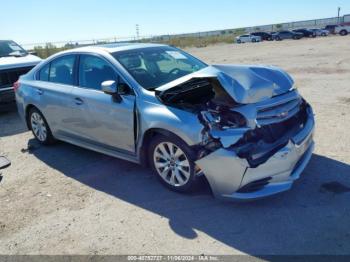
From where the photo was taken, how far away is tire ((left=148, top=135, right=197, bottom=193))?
12.8 ft

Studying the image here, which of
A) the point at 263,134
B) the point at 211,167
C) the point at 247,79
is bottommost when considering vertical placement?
the point at 211,167

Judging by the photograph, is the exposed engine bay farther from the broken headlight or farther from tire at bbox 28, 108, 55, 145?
tire at bbox 28, 108, 55, 145

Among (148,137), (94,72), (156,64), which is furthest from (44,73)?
(148,137)

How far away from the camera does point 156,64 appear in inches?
197

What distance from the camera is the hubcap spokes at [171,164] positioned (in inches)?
157

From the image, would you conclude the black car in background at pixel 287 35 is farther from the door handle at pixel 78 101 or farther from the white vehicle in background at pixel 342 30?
the door handle at pixel 78 101

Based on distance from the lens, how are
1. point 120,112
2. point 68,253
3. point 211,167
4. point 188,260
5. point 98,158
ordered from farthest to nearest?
point 98,158 < point 120,112 < point 211,167 < point 68,253 < point 188,260

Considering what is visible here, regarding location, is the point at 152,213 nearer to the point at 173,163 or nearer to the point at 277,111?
the point at 173,163

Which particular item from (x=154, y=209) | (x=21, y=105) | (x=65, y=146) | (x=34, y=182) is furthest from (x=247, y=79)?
(x=21, y=105)

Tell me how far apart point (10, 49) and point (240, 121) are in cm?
887

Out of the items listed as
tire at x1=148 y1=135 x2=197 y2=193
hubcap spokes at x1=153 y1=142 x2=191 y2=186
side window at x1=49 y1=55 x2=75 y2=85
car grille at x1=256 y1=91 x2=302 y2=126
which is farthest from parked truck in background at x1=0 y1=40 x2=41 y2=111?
car grille at x1=256 y1=91 x2=302 y2=126

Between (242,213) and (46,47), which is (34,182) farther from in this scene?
(46,47)

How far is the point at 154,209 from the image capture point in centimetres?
396

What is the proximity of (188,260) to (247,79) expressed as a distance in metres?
2.03
